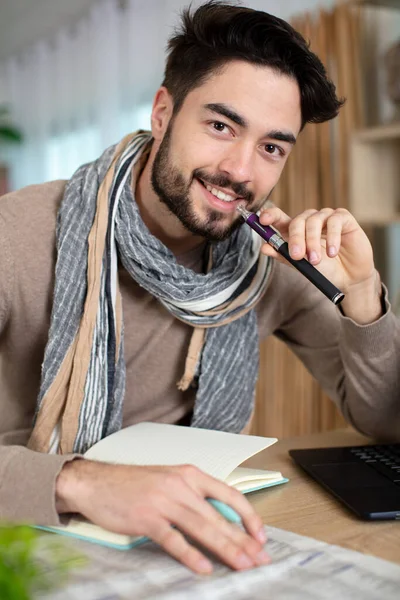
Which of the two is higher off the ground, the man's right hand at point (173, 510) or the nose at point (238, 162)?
the nose at point (238, 162)

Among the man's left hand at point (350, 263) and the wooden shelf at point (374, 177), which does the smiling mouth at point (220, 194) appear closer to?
the man's left hand at point (350, 263)

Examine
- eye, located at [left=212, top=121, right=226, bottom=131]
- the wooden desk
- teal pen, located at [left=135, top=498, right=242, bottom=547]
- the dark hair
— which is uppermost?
the dark hair

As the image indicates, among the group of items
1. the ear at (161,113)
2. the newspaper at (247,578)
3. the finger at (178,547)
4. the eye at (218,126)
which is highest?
the ear at (161,113)

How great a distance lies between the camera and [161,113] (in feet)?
4.77

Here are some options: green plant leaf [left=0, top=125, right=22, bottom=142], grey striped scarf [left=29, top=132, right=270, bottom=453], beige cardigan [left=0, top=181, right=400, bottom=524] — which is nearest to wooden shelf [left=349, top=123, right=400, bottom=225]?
beige cardigan [left=0, top=181, right=400, bottom=524]

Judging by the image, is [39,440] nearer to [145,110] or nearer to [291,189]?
[291,189]

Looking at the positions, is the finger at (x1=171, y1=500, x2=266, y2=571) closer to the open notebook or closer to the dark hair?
the open notebook

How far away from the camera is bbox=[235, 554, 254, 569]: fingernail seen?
2.14 ft

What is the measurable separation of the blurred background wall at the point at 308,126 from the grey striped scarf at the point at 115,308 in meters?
0.58

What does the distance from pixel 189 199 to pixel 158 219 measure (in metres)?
0.12

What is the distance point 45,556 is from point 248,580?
0.19 meters

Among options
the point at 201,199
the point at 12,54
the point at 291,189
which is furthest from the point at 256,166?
the point at 12,54

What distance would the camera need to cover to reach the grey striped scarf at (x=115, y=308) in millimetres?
1147

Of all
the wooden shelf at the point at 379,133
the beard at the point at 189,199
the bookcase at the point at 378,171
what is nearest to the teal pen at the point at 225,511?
the beard at the point at 189,199
